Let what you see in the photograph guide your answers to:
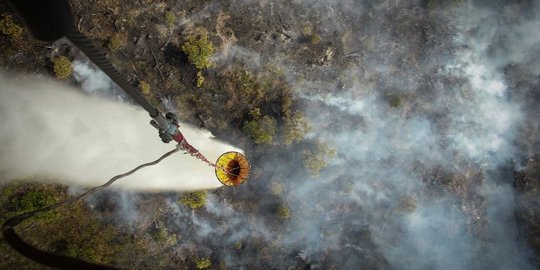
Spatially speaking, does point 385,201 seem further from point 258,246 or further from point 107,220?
point 107,220

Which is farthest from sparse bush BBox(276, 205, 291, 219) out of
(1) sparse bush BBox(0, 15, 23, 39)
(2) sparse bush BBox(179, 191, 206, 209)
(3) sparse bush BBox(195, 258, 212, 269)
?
(1) sparse bush BBox(0, 15, 23, 39)

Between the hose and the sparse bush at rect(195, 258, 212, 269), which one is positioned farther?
the sparse bush at rect(195, 258, 212, 269)

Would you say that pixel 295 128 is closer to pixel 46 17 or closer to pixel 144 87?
pixel 144 87

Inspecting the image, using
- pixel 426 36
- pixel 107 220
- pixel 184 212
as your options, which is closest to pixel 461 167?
pixel 426 36

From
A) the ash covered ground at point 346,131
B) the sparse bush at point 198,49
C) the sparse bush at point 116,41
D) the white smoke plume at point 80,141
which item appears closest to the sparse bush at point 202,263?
the ash covered ground at point 346,131

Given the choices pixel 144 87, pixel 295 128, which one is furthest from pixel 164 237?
pixel 295 128

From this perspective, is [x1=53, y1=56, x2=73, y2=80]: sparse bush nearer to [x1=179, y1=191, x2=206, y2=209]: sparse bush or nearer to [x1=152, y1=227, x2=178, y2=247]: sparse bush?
[x1=179, y1=191, x2=206, y2=209]: sparse bush
